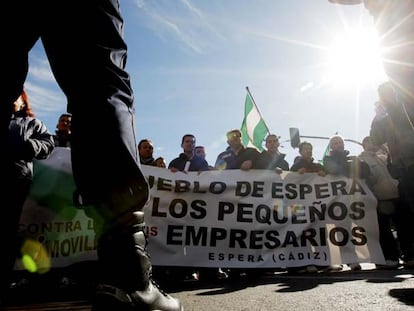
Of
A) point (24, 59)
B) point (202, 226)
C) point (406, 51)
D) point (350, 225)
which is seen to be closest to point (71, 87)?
point (24, 59)

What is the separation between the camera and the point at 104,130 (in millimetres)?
1126

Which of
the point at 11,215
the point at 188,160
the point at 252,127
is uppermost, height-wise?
the point at 252,127

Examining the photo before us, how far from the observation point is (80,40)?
1.18 m

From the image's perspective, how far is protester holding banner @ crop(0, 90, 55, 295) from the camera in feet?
9.40

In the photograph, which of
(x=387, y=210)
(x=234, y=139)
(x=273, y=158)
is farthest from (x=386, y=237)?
(x=234, y=139)

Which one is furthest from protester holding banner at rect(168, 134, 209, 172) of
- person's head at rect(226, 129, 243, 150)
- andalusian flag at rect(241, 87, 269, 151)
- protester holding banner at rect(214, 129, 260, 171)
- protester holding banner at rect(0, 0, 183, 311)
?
andalusian flag at rect(241, 87, 269, 151)

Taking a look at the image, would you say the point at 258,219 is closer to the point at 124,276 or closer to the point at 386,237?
the point at 386,237

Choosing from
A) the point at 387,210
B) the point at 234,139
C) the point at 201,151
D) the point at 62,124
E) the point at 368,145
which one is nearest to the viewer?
the point at 62,124

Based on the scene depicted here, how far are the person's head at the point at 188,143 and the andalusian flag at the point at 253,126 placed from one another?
199 inches

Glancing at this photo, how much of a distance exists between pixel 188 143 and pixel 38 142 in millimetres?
3330

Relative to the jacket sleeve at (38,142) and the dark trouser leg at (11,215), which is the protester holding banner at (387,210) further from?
the dark trouser leg at (11,215)

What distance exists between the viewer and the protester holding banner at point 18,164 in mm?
2865

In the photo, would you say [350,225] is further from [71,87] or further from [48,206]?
[71,87]

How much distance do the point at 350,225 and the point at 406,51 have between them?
11.1ft
